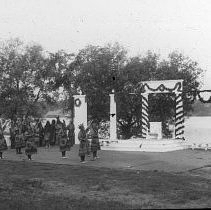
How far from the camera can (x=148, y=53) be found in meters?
31.9

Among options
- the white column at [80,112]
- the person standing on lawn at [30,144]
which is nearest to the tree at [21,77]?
the white column at [80,112]

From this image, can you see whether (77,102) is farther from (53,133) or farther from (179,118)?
(179,118)

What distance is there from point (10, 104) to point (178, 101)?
1139 cm

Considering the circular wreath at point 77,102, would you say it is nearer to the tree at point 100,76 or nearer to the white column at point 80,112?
the white column at point 80,112

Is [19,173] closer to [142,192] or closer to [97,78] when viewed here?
[142,192]

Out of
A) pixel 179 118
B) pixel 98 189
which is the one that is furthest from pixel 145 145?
pixel 98 189

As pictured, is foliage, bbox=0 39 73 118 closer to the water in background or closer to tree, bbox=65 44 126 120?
tree, bbox=65 44 126 120

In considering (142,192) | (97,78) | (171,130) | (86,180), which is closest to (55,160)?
(86,180)

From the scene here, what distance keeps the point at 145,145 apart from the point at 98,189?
35.4 feet

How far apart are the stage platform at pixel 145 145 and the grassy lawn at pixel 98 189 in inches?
262

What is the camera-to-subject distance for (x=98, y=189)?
11625 mm

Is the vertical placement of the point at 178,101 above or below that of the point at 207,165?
above

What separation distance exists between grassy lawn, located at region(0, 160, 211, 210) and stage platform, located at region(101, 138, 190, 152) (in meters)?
6.64

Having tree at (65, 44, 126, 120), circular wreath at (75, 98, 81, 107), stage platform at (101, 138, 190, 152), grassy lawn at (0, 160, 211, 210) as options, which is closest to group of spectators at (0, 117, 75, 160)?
circular wreath at (75, 98, 81, 107)
